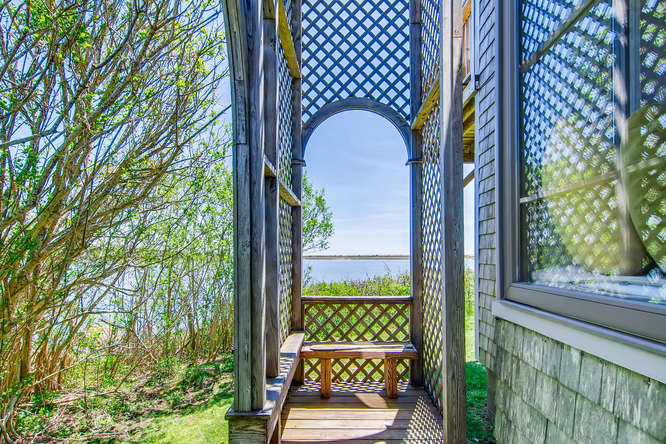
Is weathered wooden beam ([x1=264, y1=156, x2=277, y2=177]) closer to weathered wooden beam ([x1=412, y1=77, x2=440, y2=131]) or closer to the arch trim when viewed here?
weathered wooden beam ([x1=412, y1=77, x2=440, y2=131])

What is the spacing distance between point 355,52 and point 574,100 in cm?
346

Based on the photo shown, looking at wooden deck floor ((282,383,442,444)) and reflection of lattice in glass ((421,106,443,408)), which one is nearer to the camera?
wooden deck floor ((282,383,442,444))

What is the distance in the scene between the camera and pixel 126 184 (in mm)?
2936

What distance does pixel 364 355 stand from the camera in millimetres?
3623

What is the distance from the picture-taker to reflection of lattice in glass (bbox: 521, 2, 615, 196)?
1.06 metres

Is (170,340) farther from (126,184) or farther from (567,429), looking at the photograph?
(567,429)

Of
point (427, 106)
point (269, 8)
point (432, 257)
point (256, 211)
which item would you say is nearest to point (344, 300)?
point (432, 257)

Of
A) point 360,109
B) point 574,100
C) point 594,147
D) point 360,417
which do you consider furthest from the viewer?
point 360,109

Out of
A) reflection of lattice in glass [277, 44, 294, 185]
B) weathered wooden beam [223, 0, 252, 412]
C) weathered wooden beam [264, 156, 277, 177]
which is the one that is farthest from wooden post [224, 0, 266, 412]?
reflection of lattice in glass [277, 44, 294, 185]

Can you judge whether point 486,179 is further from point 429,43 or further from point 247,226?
point 247,226

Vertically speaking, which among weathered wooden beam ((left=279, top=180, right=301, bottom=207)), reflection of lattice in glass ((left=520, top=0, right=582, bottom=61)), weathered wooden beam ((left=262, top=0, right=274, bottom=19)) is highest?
weathered wooden beam ((left=262, top=0, right=274, bottom=19))

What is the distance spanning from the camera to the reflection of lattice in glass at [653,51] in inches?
33.6

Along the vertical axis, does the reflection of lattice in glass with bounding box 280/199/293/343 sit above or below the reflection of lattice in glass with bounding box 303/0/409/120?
below

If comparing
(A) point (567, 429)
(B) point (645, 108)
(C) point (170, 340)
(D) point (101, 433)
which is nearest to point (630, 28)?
(B) point (645, 108)
